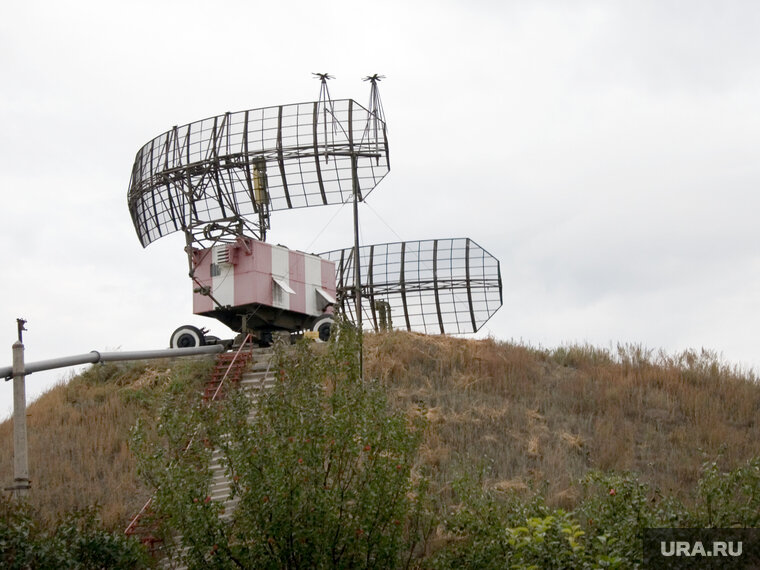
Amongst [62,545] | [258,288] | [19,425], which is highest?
[258,288]

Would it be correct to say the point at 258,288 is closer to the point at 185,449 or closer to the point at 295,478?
the point at 185,449

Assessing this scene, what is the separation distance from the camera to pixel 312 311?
32.1 m

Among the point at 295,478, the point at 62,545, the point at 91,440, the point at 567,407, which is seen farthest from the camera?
the point at 567,407

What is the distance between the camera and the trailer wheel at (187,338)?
3167cm

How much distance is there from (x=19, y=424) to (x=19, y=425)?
0.07 feet

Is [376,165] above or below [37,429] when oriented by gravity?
above

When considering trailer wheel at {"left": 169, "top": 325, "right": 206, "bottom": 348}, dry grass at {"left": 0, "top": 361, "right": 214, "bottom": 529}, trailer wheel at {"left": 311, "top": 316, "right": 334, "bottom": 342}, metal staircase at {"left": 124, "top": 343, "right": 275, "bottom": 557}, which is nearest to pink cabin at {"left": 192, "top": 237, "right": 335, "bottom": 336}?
trailer wheel at {"left": 311, "top": 316, "right": 334, "bottom": 342}

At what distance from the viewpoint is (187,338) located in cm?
3177

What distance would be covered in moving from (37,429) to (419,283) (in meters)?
A: 13.8

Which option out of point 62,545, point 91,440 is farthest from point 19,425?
point 91,440

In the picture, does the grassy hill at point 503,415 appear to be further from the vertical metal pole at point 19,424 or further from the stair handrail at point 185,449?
the vertical metal pole at point 19,424

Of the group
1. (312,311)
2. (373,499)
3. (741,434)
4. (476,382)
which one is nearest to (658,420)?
(741,434)

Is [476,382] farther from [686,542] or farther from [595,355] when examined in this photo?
[686,542]

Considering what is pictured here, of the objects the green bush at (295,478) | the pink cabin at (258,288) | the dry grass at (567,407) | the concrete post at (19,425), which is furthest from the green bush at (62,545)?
the pink cabin at (258,288)
